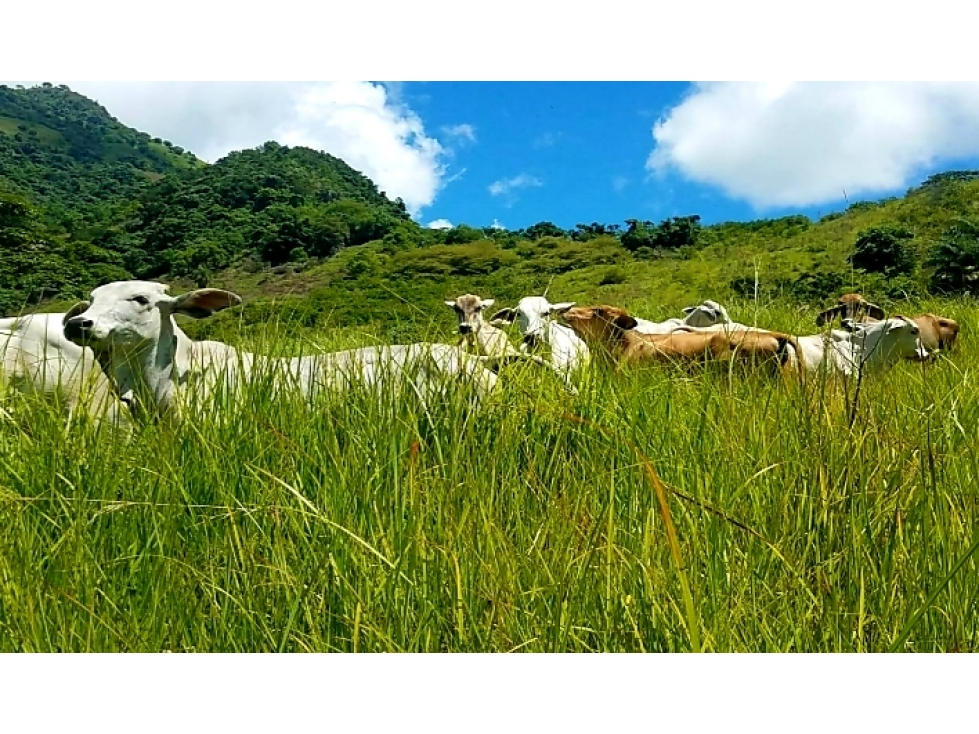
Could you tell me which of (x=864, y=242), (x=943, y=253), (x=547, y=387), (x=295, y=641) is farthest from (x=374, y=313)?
(x=864, y=242)

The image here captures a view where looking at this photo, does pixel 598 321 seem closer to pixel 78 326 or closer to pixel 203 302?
pixel 203 302

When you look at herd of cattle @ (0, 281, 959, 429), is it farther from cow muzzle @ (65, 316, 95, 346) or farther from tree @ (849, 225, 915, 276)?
tree @ (849, 225, 915, 276)

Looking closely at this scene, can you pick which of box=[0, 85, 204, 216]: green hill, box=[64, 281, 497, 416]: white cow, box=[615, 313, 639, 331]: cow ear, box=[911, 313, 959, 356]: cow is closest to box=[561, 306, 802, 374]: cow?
box=[615, 313, 639, 331]: cow ear

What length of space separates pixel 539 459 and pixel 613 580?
0.96 meters

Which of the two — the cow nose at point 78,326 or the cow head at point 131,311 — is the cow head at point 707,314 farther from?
the cow nose at point 78,326

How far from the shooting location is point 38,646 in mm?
1446

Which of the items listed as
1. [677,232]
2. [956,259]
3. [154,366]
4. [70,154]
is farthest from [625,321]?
[70,154]

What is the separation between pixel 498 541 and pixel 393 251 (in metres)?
16.5

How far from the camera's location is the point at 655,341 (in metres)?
6.63

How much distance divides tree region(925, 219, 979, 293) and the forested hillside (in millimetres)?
49

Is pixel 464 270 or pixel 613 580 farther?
pixel 464 270

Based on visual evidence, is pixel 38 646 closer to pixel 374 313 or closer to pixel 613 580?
pixel 613 580

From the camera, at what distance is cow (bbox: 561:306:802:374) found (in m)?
5.56

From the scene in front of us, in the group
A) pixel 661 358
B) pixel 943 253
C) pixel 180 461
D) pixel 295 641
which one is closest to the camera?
pixel 295 641
